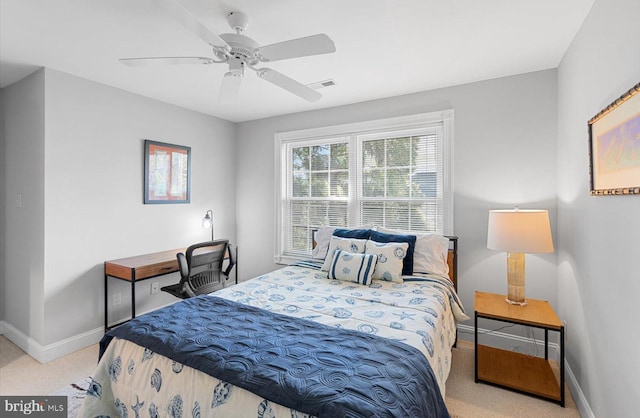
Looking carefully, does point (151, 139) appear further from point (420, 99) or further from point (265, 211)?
point (420, 99)

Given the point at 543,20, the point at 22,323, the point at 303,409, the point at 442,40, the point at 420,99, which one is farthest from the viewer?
the point at 420,99

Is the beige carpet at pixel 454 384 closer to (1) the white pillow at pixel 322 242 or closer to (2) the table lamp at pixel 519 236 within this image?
(2) the table lamp at pixel 519 236

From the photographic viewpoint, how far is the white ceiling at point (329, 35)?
1794 millimetres

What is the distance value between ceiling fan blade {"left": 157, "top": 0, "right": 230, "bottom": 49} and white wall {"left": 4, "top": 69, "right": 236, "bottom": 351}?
6.47 ft

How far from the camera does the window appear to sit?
10.3ft

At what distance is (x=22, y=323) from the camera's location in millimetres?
2877

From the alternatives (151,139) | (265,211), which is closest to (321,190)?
(265,211)

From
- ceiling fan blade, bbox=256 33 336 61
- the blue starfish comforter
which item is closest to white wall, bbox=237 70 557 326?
the blue starfish comforter

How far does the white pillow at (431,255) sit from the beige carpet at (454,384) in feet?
2.59

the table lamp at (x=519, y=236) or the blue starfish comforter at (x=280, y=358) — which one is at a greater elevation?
the table lamp at (x=519, y=236)

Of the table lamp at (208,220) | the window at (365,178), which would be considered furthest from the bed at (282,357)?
the table lamp at (208,220)

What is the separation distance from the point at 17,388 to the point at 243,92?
309 cm

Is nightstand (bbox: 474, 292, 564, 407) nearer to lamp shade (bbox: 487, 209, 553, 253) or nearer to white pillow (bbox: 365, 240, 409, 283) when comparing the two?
lamp shade (bbox: 487, 209, 553, 253)

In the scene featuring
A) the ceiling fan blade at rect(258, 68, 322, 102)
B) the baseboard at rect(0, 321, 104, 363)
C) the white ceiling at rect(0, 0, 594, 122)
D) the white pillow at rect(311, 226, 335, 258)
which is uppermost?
the white ceiling at rect(0, 0, 594, 122)
